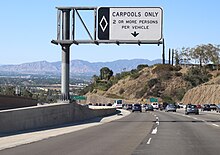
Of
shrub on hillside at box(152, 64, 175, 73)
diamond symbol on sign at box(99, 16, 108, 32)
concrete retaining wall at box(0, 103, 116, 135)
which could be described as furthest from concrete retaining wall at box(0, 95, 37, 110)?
shrub on hillside at box(152, 64, 175, 73)

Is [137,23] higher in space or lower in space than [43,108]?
higher

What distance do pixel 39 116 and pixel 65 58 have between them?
36.2 ft

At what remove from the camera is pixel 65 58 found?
126ft

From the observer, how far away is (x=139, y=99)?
149m

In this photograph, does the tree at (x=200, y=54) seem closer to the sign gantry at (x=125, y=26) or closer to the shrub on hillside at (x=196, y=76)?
the shrub on hillside at (x=196, y=76)

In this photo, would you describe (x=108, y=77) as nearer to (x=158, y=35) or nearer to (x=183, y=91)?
(x=183, y=91)

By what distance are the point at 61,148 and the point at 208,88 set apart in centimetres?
10295

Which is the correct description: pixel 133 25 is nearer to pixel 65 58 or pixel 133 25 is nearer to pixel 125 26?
pixel 125 26

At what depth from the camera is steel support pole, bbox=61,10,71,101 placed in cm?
3825

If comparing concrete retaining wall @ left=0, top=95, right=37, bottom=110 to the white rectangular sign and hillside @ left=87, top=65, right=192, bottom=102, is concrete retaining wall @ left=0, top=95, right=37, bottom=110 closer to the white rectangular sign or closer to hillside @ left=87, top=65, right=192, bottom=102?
the white rectangular sign

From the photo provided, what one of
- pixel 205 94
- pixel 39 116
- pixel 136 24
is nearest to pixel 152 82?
pixel 205 94

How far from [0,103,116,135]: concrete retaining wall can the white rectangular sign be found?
6.66 metres

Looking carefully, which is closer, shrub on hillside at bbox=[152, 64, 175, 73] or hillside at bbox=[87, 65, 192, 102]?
hillside at bbox=[87, 65, 192, 102]

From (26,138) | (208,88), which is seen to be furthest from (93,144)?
(208,88)
